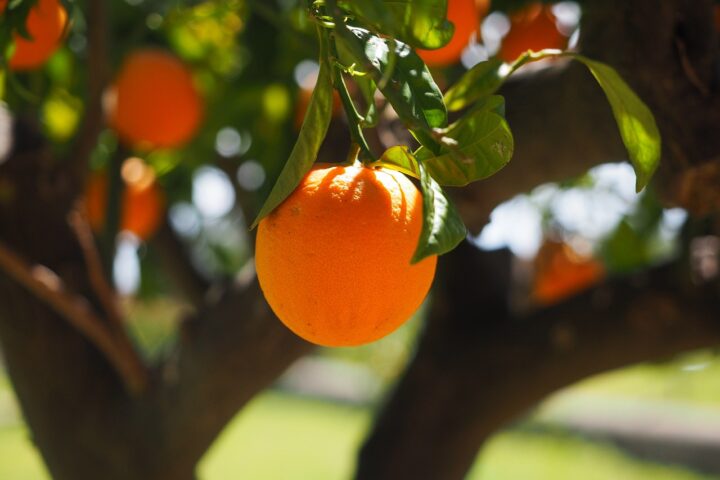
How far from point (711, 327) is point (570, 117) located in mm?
490

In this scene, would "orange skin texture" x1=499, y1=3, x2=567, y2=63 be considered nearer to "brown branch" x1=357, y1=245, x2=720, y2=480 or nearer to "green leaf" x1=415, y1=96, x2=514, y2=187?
"brown branch" x1=357, y1=245, x2=720, y2=480

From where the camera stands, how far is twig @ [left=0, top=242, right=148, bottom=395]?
1009mm

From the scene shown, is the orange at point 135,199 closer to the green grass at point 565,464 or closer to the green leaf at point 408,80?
the green leaf at point 408,80

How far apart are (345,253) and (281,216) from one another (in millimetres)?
46

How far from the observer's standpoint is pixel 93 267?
1097 millimetres

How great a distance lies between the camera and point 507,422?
132 centimetres

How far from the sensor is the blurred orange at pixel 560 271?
1749mm

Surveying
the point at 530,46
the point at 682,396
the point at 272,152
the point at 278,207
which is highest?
the point at 278,207

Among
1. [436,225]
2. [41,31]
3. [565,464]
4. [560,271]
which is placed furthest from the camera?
[565,464]

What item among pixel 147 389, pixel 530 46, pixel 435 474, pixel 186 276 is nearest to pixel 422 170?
pixel 530 46

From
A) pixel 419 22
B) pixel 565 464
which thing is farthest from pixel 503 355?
pixel 565 464

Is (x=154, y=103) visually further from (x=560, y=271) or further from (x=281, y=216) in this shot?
(x=560, y=271)

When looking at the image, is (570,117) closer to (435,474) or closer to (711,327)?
(711,327)

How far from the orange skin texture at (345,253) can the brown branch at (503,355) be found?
782mm
